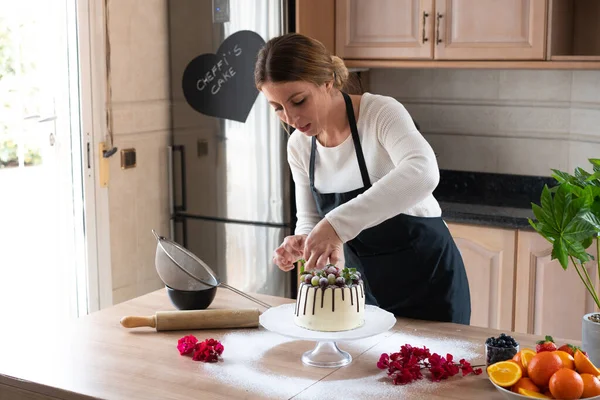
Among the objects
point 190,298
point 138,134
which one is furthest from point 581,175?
point 138,134

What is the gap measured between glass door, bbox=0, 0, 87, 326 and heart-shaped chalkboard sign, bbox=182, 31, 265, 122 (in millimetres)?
559

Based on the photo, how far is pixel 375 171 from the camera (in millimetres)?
2234

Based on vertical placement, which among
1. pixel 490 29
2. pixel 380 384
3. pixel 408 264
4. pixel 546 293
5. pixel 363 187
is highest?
pixel 490 29

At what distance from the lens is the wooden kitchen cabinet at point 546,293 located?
9.99 feet

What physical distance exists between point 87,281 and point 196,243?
1.87 ft

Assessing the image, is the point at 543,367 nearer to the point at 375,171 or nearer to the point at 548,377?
the point at 548,377

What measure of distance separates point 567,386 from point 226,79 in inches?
93.1

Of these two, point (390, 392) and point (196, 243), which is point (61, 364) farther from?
point (196, 243)

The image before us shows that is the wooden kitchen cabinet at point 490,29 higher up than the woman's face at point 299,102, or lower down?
higher up

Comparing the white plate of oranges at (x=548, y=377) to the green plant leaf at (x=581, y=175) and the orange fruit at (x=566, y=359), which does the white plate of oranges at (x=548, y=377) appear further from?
the green plant leaf at (x=581, y=175)

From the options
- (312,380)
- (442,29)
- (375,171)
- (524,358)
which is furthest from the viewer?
(442,29)

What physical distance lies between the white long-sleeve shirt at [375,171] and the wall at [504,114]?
1.34 m

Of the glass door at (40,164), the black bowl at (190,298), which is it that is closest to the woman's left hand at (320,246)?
the black bowl at (190,298)

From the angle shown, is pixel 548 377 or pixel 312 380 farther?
pixel 312 380
